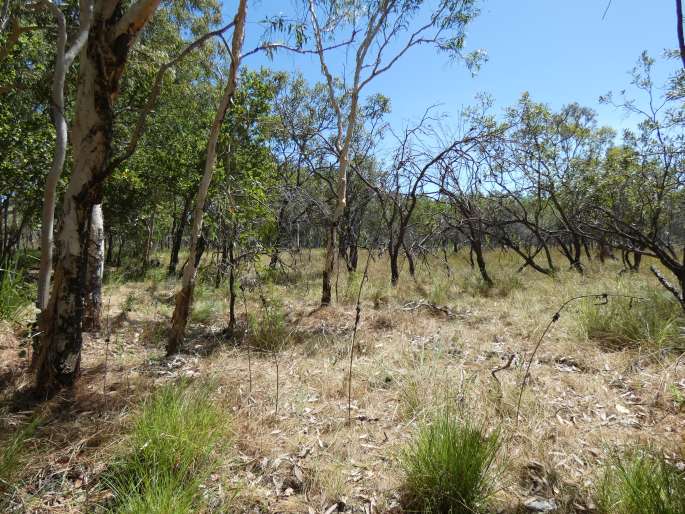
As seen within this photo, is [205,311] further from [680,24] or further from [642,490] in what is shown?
[680,24]

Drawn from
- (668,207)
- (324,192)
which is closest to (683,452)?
(324,192)

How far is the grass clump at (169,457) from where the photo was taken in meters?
1.89

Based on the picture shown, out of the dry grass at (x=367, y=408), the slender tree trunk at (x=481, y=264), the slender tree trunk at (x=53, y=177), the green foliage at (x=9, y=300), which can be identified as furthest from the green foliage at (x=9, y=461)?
the slender tree trunk at (x=481, y=264)

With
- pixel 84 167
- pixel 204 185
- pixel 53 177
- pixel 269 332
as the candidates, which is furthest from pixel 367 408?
pixel 53 177

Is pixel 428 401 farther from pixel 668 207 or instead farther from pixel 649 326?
pixel 668 207

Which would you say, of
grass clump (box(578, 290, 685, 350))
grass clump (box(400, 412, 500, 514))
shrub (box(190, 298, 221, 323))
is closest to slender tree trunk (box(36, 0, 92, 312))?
shrub (box(190, 298, 221, 323))

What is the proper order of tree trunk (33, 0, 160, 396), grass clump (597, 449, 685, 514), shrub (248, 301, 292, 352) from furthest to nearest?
Result: shrub (248, 301, 292, 352)
tree trunk (33, 0, 160, 396)
grass clump (597, 449, 685, 514)

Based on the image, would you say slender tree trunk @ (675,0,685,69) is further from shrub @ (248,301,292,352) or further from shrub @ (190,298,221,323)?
shrub @ (190,298,221,323)

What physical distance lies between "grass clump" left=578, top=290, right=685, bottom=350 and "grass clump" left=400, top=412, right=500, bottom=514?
310 centimetres

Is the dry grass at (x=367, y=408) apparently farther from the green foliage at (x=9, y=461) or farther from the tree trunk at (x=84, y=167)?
the tree trunk at (x=84, y=167)

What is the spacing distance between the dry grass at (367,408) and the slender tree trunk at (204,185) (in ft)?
1.27

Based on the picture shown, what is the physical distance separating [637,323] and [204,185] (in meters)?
5.31

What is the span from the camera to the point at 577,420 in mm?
2914

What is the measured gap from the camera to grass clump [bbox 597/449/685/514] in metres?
1.66
